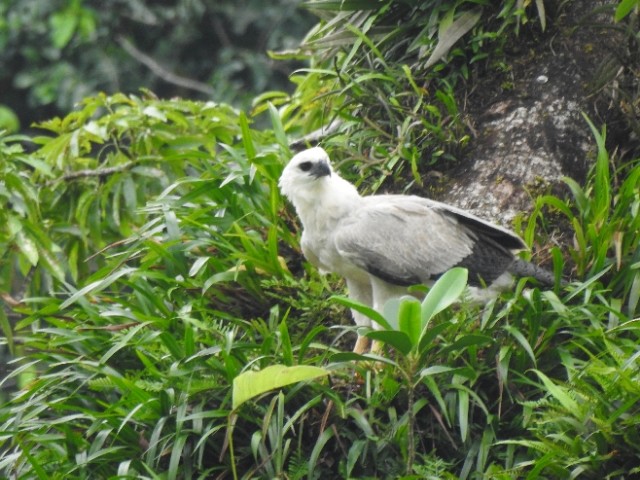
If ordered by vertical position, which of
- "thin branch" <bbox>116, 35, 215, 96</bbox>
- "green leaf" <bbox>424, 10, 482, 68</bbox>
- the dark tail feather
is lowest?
"thin branch" <bbox>116, 35, 215, 96</bbox>

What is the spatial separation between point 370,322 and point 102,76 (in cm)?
781

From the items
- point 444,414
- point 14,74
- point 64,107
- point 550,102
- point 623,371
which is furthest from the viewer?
point 14,74

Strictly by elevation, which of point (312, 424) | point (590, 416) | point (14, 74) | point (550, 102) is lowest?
point (14, 74)

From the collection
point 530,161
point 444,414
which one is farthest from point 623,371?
point 530,161

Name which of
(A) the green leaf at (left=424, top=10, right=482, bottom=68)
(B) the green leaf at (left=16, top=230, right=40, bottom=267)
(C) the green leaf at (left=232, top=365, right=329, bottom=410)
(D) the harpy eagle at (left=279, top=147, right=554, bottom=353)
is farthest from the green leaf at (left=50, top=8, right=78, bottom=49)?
(C) the green leaf at (left=232, top=365, right=329, bottom=410)

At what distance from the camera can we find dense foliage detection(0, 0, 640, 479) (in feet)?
14.9

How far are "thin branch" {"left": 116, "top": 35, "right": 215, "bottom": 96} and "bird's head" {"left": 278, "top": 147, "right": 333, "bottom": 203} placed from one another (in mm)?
7114

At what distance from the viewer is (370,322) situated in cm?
520

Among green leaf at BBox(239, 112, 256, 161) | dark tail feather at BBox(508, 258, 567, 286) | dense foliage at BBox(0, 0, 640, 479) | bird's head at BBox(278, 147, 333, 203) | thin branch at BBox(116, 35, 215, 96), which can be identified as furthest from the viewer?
thin branch at BBox(116, 35, 215, 96)

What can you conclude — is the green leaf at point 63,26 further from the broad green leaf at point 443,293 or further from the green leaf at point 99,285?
the broad green leaf at point 443,293

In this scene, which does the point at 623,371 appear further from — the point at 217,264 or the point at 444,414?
the point at 217,264

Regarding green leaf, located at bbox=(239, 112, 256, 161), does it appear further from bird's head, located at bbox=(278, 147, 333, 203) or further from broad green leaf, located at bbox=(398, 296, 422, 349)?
broad green leaf, located at bbox=(398, 296, 422, 349)

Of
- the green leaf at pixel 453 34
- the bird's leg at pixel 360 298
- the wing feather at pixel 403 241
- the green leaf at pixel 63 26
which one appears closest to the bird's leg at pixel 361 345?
→ the bird's leg at pixel 360 298

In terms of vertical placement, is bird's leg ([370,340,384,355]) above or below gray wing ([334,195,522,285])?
below
